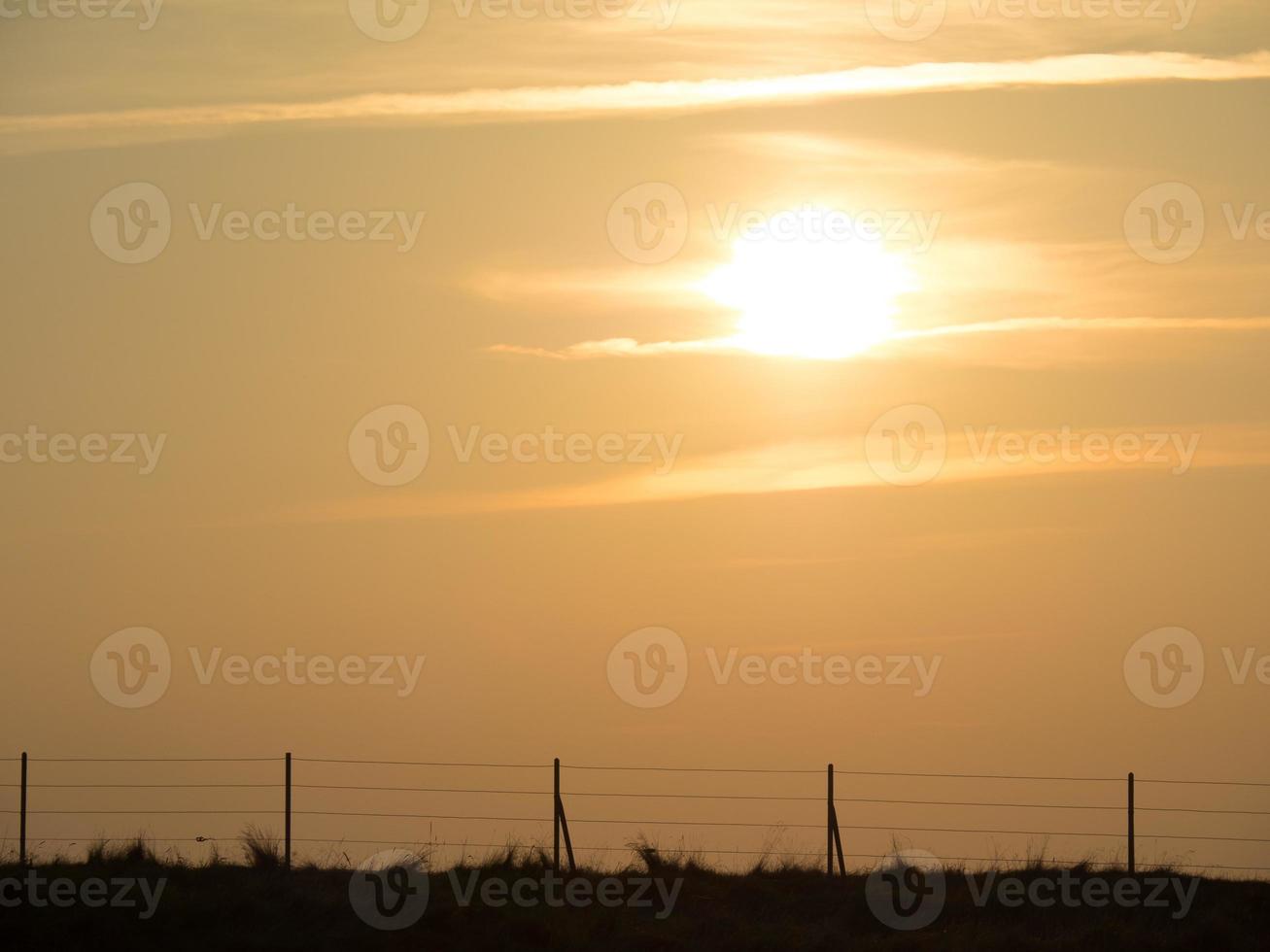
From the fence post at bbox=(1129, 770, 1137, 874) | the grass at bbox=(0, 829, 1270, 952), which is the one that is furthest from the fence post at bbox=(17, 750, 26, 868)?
the fence post at bbox=(1129, 770, 1137, 874)

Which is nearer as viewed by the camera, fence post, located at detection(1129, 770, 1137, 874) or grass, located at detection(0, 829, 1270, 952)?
grass, located at detection(0, 829, 1270, 952)

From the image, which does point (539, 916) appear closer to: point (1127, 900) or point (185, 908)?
point (185, 908)

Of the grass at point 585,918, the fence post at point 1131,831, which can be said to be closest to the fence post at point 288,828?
the grass at point 585,918

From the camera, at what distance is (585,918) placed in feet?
73.2

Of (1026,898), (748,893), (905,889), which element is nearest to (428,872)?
(748,893)

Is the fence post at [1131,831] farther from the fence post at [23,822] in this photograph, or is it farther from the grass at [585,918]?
the fence post at [23,822]

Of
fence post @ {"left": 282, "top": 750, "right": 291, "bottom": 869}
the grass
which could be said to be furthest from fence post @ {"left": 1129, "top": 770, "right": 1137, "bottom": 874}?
fence post @ {"left": 282, "top": 750, "right": 291, "bottom": 869}

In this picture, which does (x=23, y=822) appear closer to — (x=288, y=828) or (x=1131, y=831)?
(x=288, y=828)

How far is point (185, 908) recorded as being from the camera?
21.9m

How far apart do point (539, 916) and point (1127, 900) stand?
7653 mm

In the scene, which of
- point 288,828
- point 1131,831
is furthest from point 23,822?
point 1131,831

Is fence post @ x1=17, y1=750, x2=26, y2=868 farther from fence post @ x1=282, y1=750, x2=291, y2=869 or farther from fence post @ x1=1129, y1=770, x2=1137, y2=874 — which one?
fence post @ x1=1129, y1=770, x2=1137, y2=874

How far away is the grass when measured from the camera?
21344 millimetres

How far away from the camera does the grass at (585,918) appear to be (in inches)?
840
